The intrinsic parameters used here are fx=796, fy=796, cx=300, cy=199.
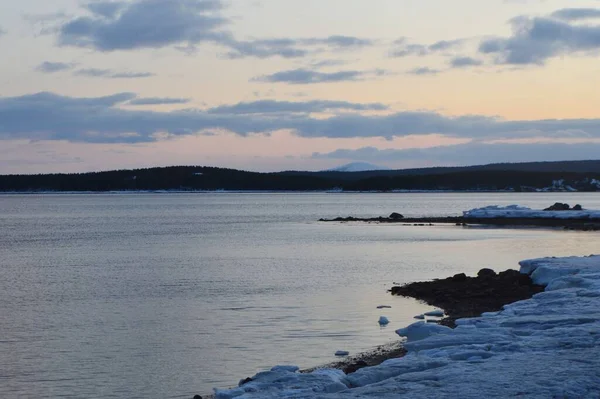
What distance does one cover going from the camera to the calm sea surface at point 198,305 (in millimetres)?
15117

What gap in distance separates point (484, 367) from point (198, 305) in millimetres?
13620

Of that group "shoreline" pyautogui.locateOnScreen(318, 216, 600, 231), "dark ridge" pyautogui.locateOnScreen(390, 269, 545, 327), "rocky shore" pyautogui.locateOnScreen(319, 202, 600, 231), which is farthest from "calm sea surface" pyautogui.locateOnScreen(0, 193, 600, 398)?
"rocky shore" pyautogui.locateOnScreen(319, 202, 600, 231)

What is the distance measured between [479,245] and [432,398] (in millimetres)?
37299

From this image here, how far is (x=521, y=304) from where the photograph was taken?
58.1ft

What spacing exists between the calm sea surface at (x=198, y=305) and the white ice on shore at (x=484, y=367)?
268 cm

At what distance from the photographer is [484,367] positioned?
11.2 metres

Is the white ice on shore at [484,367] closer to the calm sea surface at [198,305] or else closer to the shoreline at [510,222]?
the calm sea surface at [198,305]

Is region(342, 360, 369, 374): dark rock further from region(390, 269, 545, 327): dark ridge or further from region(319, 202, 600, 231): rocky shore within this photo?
region(319, 202, 600, 231): rocky shore

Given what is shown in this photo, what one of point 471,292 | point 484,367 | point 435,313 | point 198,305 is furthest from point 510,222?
point 484,367

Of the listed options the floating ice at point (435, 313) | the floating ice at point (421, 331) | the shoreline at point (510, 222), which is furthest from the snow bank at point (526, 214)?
the floating ice at point (421, 331)

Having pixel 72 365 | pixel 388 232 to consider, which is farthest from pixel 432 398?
pixel 388 232

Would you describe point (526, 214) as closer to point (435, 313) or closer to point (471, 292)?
point (471, 292)

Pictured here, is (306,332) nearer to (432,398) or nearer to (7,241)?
(432,398)

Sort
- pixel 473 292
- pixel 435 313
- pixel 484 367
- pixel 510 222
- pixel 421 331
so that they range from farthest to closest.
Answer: pixel 510 222, pixel 473 292, pixel 435 313, pixel 421 331, pixel 484 367
